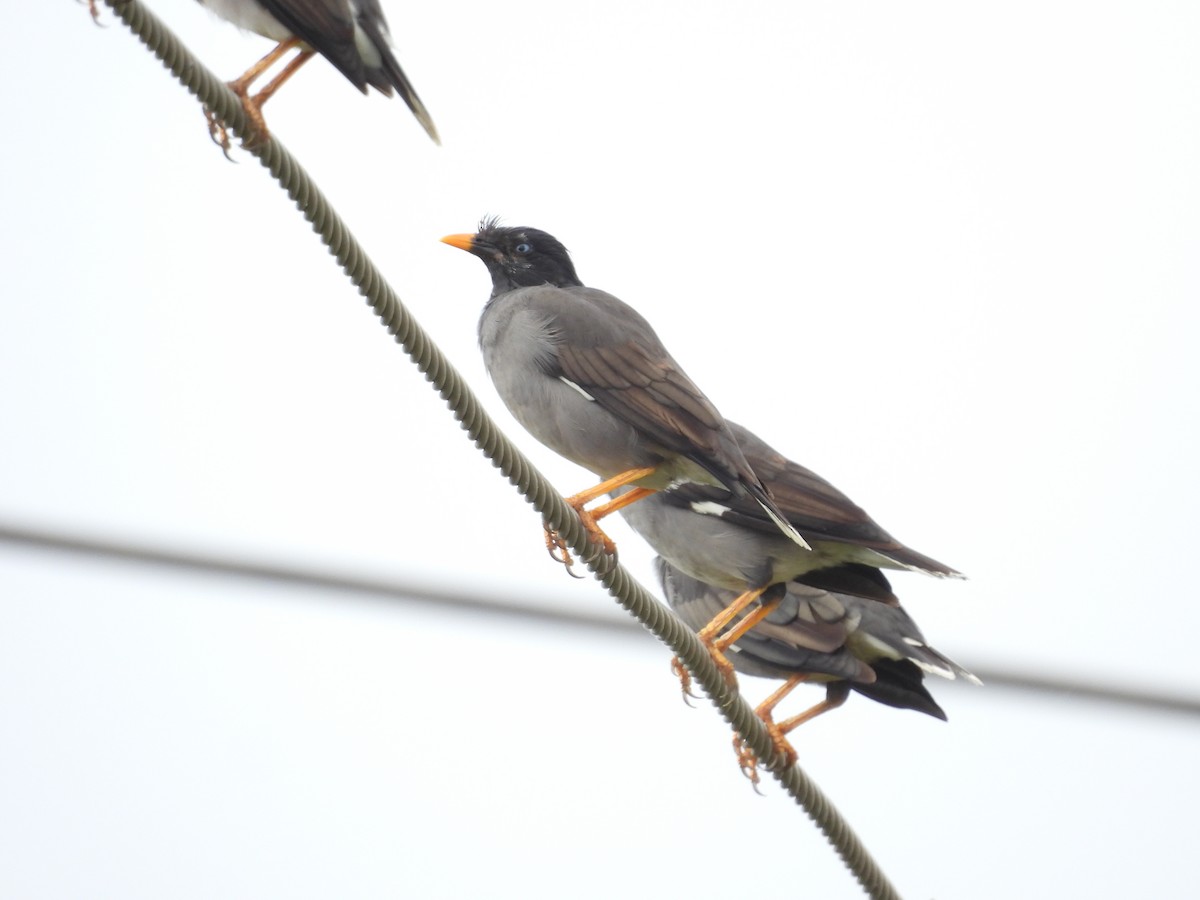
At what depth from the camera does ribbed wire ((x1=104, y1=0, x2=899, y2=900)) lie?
316cm

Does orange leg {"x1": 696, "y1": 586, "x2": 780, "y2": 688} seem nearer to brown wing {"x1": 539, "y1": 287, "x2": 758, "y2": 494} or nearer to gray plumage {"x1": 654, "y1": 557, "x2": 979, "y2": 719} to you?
gray plumage {"x1": 654, "y1": 557, "x2": 979, "y2": 719}

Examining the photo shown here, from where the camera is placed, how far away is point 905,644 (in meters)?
6.43

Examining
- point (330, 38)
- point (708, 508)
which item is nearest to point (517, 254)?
point (708, 508)

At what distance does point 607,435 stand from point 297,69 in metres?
1.55

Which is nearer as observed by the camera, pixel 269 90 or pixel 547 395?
pixel 269 90

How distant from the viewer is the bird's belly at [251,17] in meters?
4.42

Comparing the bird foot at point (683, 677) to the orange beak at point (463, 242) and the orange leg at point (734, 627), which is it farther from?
the orange beak at point (463, 242)

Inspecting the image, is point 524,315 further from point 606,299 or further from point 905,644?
point 905,644

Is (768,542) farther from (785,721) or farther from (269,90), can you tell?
(269,90)

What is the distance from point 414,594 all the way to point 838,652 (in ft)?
6.15

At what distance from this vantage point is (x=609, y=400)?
513 cm

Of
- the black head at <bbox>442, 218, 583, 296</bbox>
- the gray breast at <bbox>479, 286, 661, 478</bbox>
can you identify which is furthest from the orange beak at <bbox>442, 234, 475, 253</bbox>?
the gray breast at <bbox>479, 286, 661, 478</bbox>

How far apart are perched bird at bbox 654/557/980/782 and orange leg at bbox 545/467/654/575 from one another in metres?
1.41

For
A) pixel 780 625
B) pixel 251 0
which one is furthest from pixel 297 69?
pixel 780 625
